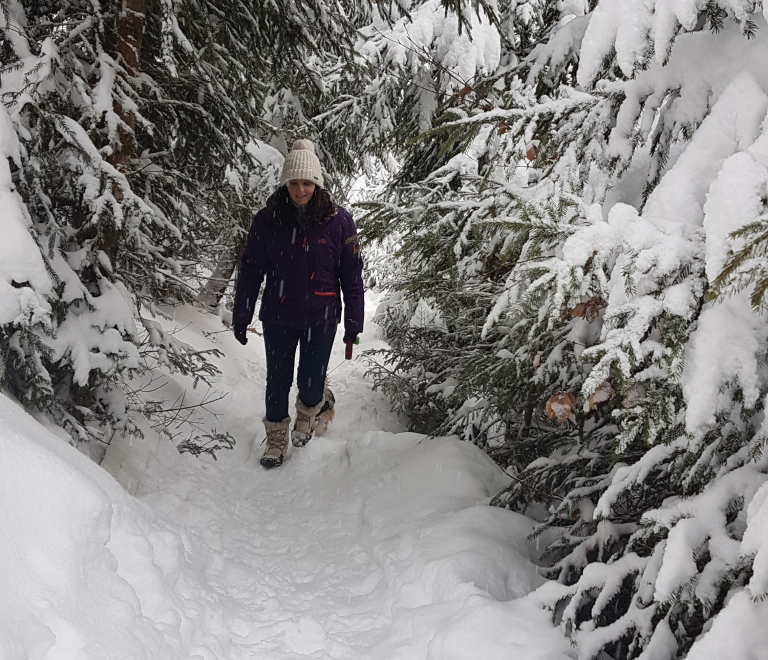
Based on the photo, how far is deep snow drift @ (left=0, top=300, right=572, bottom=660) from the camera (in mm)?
1875

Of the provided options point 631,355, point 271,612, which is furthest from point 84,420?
point 631,355

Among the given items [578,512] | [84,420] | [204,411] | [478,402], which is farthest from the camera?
[204,411]

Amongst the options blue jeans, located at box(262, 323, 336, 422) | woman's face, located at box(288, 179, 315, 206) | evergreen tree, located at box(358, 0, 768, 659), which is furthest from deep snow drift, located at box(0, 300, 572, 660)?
woman's face, located at box(288, 179, 315, 206)

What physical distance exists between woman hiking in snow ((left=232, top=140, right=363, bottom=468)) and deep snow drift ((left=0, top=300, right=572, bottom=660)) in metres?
0.71

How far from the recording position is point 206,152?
4637mm

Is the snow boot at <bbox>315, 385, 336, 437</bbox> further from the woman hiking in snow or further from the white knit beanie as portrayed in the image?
the white knit beanie

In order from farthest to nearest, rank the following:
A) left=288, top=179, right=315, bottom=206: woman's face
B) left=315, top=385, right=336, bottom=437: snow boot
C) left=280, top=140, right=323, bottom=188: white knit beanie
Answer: left=315, top=385, right=336, bottom=437: snow boot, left=288, top=179, right=315, bottom=206: woman's face, left=280, top=140, right=323, bottom=188: white knit beanie

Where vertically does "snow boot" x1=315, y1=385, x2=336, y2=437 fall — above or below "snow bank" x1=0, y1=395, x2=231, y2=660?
below

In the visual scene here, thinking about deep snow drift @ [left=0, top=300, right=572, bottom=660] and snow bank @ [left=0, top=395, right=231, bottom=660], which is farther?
deep snow drift @ [left=0, top=300, right=572, bottom=660]

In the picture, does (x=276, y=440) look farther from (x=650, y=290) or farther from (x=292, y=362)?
(x=650, y=290)

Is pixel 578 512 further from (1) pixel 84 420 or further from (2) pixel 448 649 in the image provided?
(1) pixel 84 420

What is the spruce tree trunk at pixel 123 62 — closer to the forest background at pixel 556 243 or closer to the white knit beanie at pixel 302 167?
the forest background at pixel 556 243

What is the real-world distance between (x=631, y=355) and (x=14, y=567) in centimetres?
210

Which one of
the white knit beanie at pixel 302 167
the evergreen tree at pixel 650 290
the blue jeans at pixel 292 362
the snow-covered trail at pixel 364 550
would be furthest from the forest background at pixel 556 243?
the blue jeans at pixel 292 362
